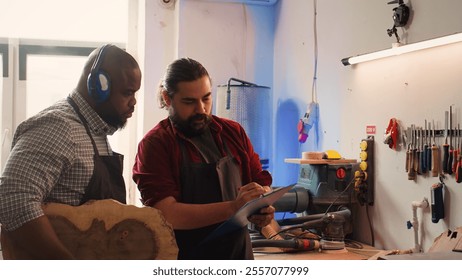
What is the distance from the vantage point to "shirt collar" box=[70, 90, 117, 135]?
79 cm

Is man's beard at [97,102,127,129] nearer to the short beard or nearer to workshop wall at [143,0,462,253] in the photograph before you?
the short beard

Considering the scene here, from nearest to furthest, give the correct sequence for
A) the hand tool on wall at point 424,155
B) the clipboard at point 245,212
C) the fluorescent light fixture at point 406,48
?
the clipboard at point 245,212
the fluorescent light fixture at point 406,48
the hand tool on wall at point 424,155

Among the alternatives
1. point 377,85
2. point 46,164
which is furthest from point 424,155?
point 46,164

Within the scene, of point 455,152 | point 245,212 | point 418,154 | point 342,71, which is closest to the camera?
point 245,212

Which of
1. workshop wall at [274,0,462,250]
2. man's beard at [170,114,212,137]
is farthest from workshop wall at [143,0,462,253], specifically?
man's beard at [170,114,212,137]

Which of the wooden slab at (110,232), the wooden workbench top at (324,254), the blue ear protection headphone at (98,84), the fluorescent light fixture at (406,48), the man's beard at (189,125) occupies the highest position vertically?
the fluorescent light fixture at (406,48)

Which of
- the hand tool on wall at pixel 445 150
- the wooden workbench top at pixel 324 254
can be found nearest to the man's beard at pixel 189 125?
the wooden workbench top at pixel 324 254

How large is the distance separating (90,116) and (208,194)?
0.90 ft

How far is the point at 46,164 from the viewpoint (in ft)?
2.38

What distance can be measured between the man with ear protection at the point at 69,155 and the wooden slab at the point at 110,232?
0.01 meters

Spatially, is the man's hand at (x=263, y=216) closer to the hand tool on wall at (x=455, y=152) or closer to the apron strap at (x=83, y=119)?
the apron strap at (x=83, y=119)

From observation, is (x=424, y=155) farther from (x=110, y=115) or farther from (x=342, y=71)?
(x=110, y=115)

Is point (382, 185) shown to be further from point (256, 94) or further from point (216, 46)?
point (216, 46)

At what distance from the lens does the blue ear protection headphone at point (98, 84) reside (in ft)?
2.62
